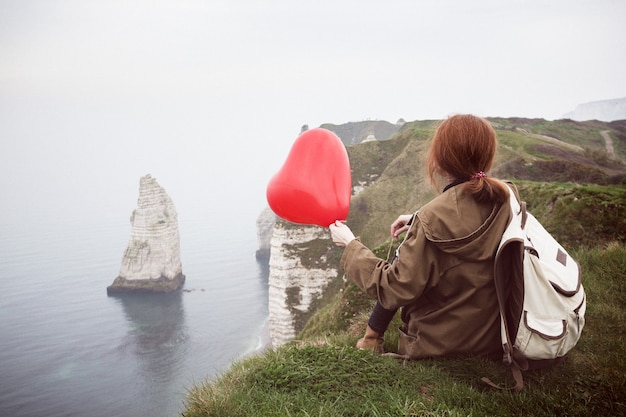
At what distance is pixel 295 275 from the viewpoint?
1305 inches

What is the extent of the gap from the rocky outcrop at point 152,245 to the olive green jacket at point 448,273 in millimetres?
69700

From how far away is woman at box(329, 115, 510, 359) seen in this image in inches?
109

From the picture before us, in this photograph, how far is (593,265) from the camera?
583cm

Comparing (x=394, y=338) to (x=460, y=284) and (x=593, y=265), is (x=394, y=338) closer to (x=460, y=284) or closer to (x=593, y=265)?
(x=460, y=284)

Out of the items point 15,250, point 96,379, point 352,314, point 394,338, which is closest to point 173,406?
point 96,379

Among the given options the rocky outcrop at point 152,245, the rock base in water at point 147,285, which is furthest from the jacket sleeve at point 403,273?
the rock base in water at point 147,285

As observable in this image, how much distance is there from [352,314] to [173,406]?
137 feet

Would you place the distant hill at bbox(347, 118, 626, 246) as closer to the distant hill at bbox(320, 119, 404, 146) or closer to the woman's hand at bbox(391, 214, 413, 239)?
the woman's hand at bbox(391, 214, 413, 239)

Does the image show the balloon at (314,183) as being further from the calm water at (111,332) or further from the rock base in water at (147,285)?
the rock base in water at (147,285)

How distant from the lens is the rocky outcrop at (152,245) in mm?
65875

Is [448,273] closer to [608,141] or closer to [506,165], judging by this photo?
[506,165]

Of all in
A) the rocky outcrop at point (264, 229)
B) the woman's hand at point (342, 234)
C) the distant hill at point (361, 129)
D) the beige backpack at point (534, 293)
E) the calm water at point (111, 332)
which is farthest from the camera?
the distant hill at point (361, 129)

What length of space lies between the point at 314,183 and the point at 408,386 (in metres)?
2.38

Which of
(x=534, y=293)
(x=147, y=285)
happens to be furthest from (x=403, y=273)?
(x=147, y=285)
